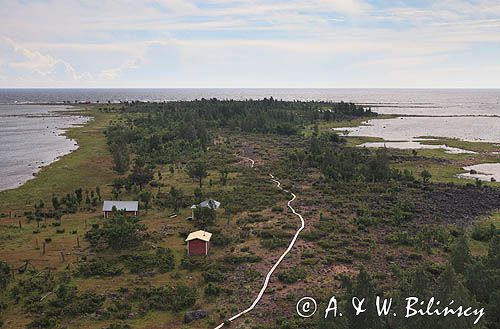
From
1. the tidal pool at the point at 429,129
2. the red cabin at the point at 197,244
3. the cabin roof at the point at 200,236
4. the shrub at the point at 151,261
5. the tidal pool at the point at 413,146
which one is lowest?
the shrub at the point at 151,261

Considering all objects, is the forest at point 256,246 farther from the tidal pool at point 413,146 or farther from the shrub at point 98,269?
the tidal pool at point 413,146

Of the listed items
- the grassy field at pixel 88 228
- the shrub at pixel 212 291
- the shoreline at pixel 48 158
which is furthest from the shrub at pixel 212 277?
the shoreline at pixel 48 158

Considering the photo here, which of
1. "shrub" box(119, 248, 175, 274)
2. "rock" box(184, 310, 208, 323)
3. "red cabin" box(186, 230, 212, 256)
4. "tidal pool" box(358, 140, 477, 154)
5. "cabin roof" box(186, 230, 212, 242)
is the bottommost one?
"rock" box(184, 310, 208, 323)

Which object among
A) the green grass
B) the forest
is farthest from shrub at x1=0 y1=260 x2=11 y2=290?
the green grass

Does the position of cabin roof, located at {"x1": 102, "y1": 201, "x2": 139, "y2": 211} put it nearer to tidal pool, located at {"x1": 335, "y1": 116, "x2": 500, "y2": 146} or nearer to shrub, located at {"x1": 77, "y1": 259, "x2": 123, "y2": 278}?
shrub, located at {"x1": 77, "y1": 259, "x2": 123, "y2": 278}

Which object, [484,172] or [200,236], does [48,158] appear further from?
[484,172]

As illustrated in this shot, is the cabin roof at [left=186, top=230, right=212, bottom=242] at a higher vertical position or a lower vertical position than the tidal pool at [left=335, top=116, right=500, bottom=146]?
lower

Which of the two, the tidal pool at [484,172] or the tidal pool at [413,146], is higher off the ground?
the tidal pool at [413,146]

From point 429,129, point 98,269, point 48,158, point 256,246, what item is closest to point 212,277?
point 256,246

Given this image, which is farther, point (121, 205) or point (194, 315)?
point (121, 205)

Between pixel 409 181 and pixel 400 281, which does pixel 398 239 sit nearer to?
pixel 400 281
